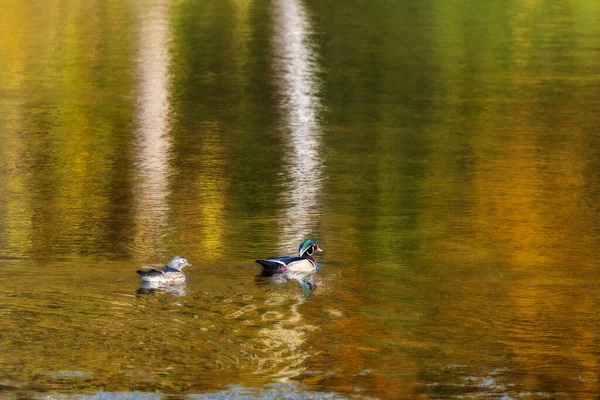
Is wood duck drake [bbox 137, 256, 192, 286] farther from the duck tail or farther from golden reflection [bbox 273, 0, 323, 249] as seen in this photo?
golden reflection [bbox 273, 0, 323, 249]

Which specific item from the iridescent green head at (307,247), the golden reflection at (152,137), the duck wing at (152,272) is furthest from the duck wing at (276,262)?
the golden reflection at (152,137)

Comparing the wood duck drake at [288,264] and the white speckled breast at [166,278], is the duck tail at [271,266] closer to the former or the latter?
the wood duck drake at [288,264]

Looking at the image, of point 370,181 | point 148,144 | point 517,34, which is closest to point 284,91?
point 148,144

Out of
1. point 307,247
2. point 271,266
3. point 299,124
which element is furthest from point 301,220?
point 299,124

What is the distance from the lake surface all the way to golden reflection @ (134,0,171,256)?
0.30ft

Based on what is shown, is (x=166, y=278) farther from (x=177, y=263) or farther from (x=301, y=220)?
(x=301, y=220)

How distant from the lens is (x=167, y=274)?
54.2ft

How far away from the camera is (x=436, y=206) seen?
875 inches

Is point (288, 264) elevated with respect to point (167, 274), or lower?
lower

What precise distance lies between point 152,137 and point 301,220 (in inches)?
361

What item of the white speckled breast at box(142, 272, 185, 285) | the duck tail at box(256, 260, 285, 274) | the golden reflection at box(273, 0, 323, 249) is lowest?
the golden reflection at box(273, 0, 323, 249)

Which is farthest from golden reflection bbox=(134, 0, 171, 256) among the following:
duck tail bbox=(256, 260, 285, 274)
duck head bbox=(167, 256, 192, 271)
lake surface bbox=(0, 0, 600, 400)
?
duck tail bbox=(256, 260, 285, 274)

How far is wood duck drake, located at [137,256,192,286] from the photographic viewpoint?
16.4m

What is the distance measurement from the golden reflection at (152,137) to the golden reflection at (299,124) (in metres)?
2.04
